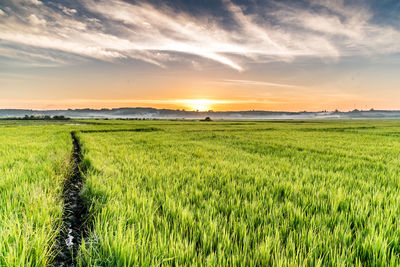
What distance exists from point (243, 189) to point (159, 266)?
90.5 inches

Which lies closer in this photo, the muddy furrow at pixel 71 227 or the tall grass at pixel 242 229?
the tall grass at pixel 242 229

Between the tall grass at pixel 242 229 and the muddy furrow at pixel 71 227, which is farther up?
the tall grass at pixel 242 229

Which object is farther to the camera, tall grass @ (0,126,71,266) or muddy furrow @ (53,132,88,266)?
muddy furrow @ (53,132,88,266)

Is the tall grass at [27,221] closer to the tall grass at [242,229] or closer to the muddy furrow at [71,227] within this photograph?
the muddy furrow at [71,227]

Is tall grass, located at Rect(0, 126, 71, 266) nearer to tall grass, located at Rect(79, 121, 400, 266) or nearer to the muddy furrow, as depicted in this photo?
the muddy furrow

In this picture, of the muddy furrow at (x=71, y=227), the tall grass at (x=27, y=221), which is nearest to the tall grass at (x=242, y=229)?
the muddy furrow at (x=71, y=227)

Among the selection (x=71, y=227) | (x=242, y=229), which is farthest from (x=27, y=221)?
(x=242, y=229)

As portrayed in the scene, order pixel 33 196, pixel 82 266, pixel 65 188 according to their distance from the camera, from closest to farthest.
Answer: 1. pixel 82 266
2. pixel 33 196
3. pixel 65 188

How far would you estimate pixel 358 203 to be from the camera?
288cm

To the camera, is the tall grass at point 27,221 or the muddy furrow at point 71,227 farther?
the muddy furrow at point 71,227

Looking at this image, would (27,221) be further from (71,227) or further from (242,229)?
(242,229)

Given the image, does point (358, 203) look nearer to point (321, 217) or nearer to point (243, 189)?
point (321, 217)

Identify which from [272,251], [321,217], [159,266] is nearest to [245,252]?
[272,251]

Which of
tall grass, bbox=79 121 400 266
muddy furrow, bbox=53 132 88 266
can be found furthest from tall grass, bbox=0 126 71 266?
tall grass, bbox=79 121 400 266
